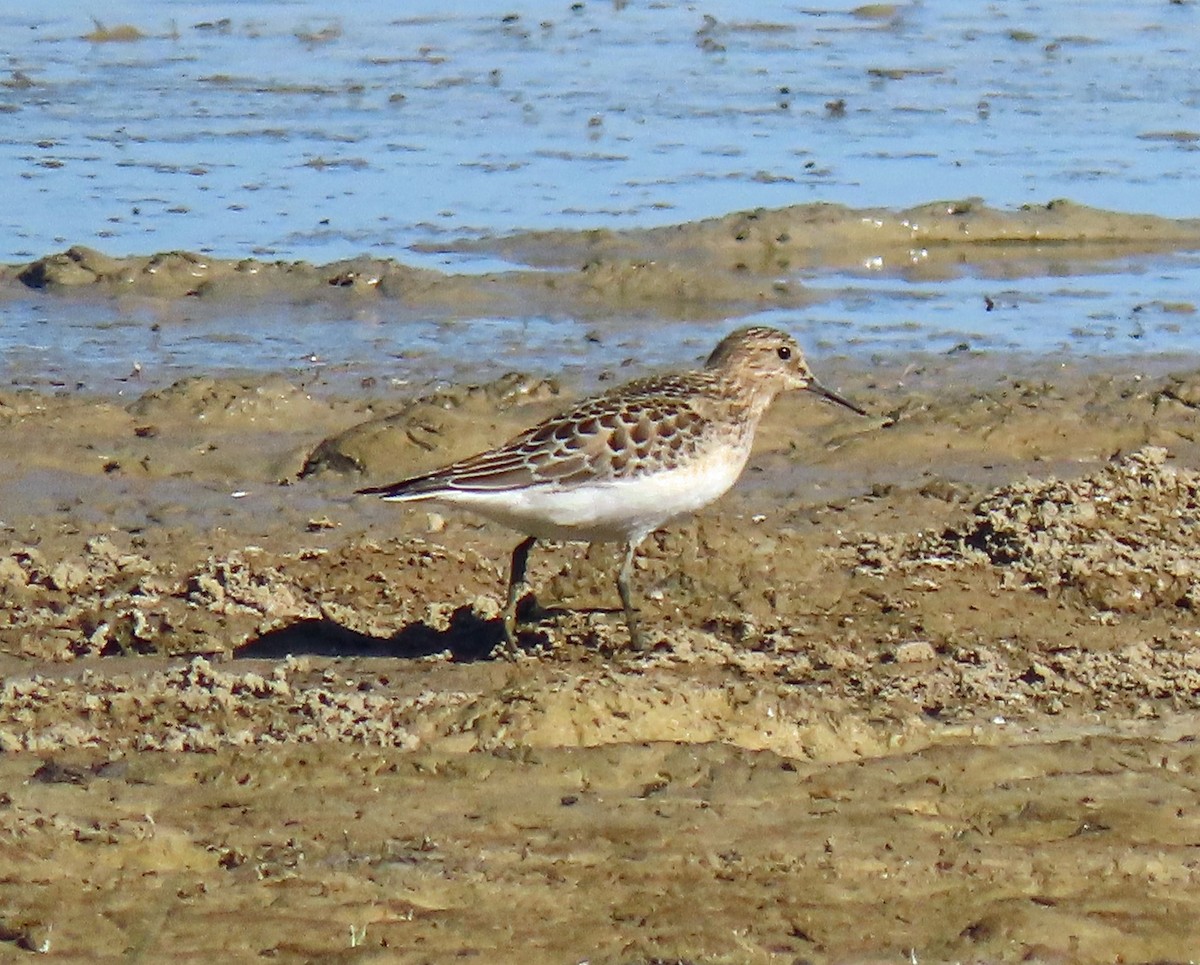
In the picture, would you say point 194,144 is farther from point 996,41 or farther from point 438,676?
point 438,676

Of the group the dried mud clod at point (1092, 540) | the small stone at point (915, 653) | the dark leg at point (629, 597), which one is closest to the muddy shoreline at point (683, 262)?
the dried mud clod at point (1092, 540)

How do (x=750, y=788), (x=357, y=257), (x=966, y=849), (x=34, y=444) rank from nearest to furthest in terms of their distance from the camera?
1. (x=966, y=849)
2. (x=750, y=788)
3. (x=34, y=444)
4. (x=357, y=257)

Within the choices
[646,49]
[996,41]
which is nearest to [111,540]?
[646,49]

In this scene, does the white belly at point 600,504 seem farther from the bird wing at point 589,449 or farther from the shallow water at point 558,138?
the shallow water at point 558,138

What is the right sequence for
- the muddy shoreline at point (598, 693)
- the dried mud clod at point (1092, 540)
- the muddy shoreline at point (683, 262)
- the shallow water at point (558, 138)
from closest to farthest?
the muddy shoreline at point (598, 693) < the dried mud clod at point (1092, 540) < the shallow water at point (558, 138) < the muddy shoreline at point (683, 262)

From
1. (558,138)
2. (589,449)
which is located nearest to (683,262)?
(558,138)

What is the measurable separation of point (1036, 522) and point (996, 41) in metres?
12.9

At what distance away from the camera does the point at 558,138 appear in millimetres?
16531

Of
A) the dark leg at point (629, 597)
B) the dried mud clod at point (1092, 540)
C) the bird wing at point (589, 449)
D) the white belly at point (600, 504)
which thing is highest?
the bird wing at point (589, 449)

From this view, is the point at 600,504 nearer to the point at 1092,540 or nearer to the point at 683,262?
the point at 1092,540

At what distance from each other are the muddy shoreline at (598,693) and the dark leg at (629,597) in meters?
0.09

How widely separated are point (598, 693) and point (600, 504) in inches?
40.3

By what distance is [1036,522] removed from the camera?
7977 mm

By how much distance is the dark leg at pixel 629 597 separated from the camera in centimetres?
704
